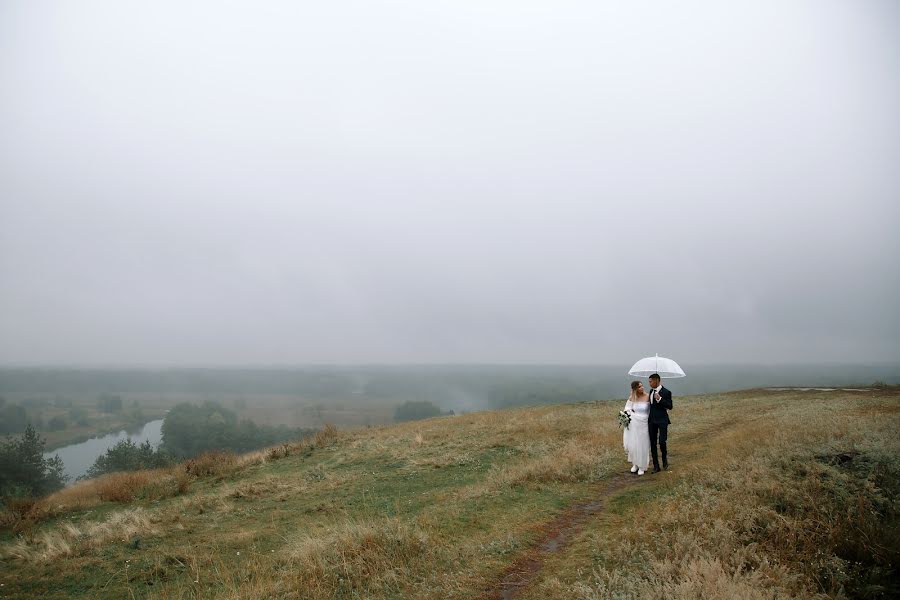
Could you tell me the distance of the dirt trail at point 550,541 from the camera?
7.21 metres

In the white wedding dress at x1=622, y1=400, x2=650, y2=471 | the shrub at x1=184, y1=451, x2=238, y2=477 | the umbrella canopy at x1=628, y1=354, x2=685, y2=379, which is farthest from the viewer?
the shrub at x1=184, y1=451, x2=238, y2=477

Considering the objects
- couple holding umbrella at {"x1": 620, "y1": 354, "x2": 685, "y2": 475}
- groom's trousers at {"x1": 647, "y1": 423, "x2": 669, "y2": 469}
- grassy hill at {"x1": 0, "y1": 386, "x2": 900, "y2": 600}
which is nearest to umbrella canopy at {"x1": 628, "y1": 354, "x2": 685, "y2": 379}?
couple holding umbrella at {"x1": 620, "y1": 354, "x2": 685, "y2": 475}

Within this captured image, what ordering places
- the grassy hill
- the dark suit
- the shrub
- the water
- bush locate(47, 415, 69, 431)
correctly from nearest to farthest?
the grassy hill, the dark suit, the shrub, the water, bush locate(47, 415, 69, 431)

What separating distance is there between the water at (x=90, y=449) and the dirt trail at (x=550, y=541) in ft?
297

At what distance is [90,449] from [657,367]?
145590 mm

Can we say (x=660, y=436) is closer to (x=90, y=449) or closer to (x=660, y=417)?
(x=660, y=417)

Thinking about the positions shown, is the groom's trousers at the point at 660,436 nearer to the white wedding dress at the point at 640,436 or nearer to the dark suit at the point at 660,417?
the dark suit at the point at 660,417

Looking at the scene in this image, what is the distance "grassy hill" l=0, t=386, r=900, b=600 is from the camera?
641 cm

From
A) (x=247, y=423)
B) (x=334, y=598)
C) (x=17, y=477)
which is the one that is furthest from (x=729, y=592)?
(x=247, y=423)

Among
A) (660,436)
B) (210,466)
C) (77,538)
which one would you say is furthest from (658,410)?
(210,466)

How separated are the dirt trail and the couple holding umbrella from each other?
0.85 m

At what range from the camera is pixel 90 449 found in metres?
114

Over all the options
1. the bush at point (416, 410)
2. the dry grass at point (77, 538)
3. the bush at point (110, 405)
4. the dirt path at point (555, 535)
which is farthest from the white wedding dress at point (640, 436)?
the bush at point (110, 405)

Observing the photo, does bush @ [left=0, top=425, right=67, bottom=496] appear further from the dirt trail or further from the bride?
the bride
